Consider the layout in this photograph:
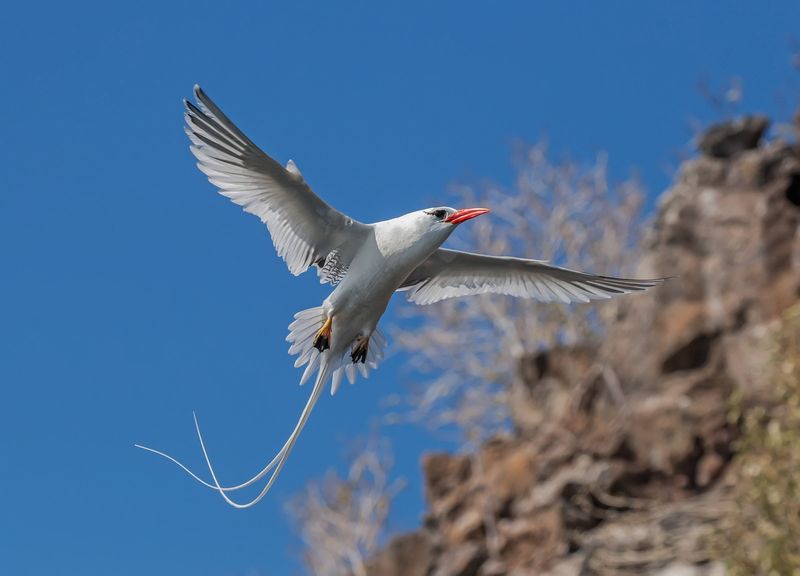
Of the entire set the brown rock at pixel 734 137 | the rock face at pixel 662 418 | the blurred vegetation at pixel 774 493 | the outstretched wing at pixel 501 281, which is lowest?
the blurred vegetation at pixel 774 493

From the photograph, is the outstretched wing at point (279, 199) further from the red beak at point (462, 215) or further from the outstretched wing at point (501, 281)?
the outstretched wing at point (501, 281)

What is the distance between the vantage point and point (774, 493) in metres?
9.80

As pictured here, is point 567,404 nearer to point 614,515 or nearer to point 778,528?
point 614,515

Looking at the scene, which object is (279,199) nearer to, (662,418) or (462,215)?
(462,215)

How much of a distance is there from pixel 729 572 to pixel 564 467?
251 inches

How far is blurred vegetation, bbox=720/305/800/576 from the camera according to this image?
9.68 metres

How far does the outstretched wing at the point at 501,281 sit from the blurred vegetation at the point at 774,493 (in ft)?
8.01

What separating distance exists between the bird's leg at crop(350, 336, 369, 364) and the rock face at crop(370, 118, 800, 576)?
7335 mm

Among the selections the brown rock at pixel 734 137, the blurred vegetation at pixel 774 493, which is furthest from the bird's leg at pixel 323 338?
the brown rock at pixel 734 137

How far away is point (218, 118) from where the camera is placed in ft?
22.1

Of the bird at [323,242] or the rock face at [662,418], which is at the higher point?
the rock face at [662,418]

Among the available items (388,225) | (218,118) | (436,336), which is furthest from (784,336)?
(436,336)

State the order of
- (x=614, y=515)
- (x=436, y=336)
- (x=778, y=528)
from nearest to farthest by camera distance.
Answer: (x=778, y=528) → (x=614, y=515) → (x=436, y=336)

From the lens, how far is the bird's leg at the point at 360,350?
709cm
